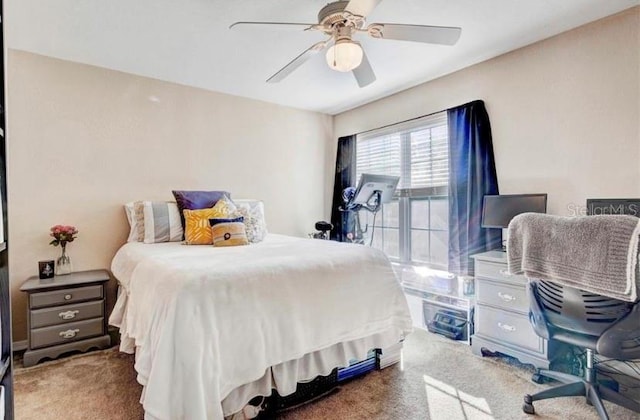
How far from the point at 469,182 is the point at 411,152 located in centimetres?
85

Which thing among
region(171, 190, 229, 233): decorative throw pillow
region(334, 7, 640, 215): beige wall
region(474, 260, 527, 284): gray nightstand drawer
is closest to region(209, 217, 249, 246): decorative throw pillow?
region(171, 190, 229, 233): decorative throw pillow

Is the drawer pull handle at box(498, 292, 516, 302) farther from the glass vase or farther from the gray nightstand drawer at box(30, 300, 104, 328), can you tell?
the glass vase

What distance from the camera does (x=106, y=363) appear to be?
7.78ft

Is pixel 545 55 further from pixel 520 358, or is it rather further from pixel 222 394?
pixel 222 394

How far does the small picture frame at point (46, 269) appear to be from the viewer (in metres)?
2.59

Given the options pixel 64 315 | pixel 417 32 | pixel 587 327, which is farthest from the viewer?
pixel 64 315

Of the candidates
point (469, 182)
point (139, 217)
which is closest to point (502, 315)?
point (469, 182)

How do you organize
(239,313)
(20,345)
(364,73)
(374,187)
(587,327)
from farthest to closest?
(374,187) < (20,345) < (364,73) < (587,327) < (239,313)

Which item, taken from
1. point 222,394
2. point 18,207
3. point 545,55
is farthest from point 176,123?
point 545,55

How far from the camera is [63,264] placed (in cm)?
273

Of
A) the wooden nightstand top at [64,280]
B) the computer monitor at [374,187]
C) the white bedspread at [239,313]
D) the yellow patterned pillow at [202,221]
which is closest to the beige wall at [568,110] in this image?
the computer monitor at [374,187]

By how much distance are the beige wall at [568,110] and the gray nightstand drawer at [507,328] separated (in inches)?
33.5

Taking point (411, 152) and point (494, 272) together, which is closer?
point (494, 272)

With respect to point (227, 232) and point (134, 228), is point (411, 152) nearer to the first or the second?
point (227, 232)
